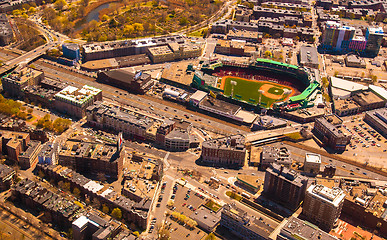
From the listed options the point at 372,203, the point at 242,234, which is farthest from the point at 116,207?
the point at 372,203

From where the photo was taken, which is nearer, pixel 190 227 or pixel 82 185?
pixel 190 227

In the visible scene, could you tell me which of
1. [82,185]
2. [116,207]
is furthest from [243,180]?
[82,185]

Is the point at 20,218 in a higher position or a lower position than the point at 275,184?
lower

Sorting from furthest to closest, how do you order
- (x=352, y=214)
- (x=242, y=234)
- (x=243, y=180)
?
(x=243, y=180), (x=352, y=214), (x=242, y=234)


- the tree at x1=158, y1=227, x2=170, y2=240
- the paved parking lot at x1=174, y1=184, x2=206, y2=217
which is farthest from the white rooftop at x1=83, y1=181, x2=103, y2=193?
the tree at x1=158, y1=227, x2=170, y2=240

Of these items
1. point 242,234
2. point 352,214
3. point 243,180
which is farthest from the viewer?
point 243,180

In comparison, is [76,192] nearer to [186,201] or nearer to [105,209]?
[105,209]

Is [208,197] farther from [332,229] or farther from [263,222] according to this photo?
[332,229]

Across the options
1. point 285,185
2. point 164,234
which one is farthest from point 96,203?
point 285,185

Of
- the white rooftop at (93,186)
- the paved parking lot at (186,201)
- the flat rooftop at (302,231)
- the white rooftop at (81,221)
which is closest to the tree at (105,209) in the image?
the white rooftop at (93,186)
